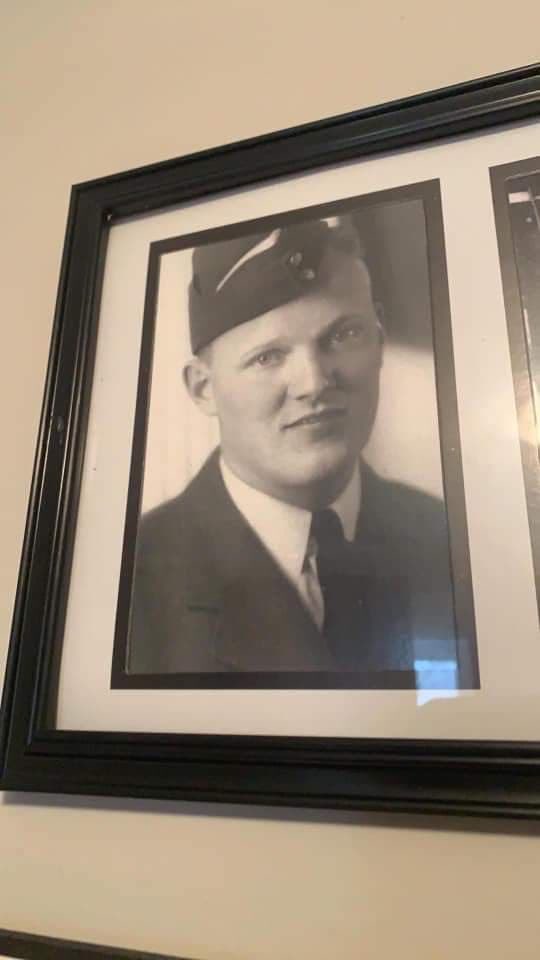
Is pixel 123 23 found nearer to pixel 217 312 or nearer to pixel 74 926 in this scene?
pixel 217 312

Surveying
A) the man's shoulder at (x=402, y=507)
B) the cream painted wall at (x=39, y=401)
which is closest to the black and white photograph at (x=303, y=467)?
the man's shoulder at (x=402, y=507)

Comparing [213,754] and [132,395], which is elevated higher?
[132,395]

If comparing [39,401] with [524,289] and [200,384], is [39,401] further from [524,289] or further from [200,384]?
[524,289]

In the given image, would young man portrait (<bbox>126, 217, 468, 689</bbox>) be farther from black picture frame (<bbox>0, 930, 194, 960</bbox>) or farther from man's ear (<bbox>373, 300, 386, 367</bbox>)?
black picture frame (<bbox>0, 930, 194, 960</bbox>)

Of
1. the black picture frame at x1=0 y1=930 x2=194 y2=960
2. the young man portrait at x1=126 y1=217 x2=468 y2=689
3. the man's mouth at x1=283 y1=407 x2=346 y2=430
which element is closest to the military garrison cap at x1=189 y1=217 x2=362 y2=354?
the young man portrait at x1=126 y1=217 x2=468 y2=689

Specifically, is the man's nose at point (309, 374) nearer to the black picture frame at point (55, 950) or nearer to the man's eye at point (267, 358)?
the man's eye at point (267, 358)

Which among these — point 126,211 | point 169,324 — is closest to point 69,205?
point 126,211
